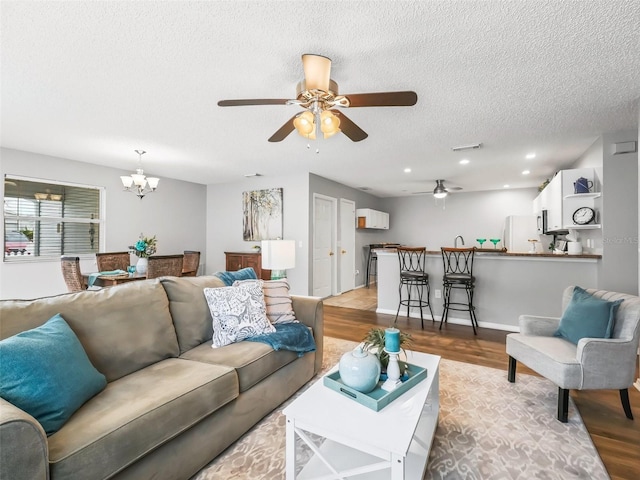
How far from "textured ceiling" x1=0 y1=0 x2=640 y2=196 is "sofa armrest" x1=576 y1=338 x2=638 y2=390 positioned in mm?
1920

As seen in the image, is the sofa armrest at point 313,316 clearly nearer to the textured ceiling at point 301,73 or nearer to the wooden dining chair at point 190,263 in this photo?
the textured ceiling at point 301,73

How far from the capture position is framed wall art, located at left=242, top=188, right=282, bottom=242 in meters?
5.87

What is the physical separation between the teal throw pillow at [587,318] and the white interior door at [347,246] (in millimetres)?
4567

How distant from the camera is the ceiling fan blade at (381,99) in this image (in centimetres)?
195

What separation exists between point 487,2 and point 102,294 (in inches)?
107

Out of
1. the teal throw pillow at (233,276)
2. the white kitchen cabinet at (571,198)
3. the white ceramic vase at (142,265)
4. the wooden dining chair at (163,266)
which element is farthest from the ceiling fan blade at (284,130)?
the white kitchen cabinet at (571,198)

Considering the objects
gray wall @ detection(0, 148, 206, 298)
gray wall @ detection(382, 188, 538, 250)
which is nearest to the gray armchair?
gray wall @ detection(382, 188, 538, 250)

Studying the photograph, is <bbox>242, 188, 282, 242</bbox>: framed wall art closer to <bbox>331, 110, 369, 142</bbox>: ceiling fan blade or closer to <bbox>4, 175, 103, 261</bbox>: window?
<bbox>4, 175, 103, 261</bbox>: window

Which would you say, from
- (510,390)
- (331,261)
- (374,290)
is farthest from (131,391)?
(374,290)

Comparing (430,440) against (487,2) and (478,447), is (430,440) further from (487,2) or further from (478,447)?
(487,2)

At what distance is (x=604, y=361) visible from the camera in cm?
199

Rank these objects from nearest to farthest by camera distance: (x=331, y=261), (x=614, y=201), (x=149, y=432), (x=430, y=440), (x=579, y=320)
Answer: (x=149, y=432) → (x=430, y=440) → (x=579, y=320) → (x=614, y=201) → (x=331, y=261)

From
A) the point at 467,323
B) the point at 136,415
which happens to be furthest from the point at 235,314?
the point at 467,323

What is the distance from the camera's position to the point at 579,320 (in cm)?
228
